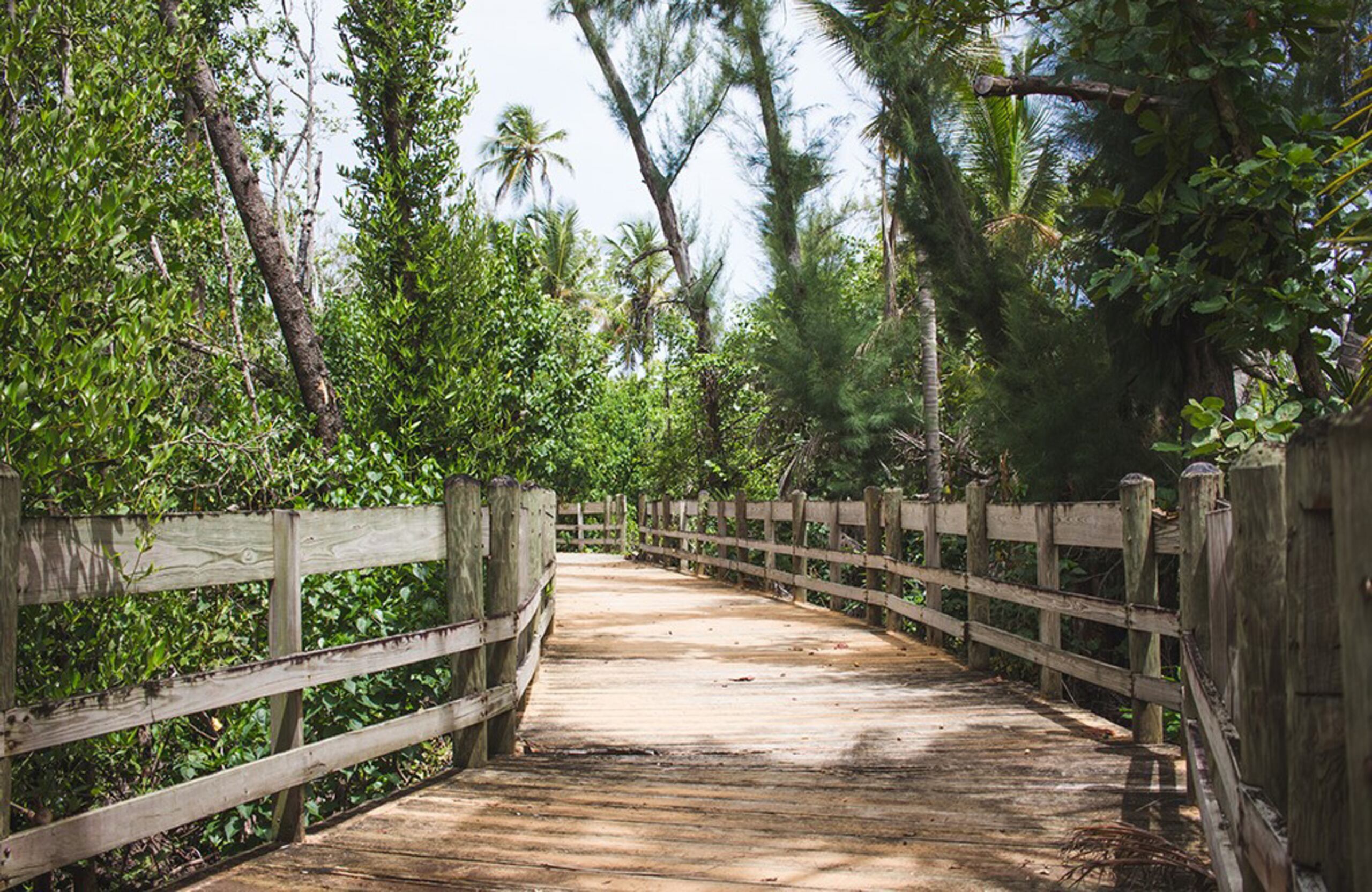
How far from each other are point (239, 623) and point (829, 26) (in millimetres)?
11242

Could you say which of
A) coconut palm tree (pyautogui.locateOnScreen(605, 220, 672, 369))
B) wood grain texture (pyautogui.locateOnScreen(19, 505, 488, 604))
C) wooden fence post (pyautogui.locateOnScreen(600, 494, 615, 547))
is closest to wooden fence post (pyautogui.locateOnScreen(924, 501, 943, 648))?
wood grain texture (pyautogui.locateOnScreen(19, 505, 488, 604))

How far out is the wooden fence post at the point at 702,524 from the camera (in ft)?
59.0

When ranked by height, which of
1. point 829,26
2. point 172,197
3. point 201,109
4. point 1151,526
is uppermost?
point 829,26

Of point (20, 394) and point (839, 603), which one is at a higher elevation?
point (20, 394)

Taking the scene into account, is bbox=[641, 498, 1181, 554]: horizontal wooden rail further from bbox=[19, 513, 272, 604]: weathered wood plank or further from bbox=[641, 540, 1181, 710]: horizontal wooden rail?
bbox=[19, 513, 272, 604]: weathered wood plank

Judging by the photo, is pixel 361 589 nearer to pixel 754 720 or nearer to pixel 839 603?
pixel 754 720

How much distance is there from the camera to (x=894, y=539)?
1001 cm

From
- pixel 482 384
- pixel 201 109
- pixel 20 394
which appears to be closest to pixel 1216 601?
pixel 20 394

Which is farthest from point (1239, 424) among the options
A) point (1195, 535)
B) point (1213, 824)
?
point (1213, 824)

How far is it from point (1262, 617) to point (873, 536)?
8229 mm

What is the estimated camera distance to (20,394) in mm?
3715

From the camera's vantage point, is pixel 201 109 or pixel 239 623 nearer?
pixel 239 623

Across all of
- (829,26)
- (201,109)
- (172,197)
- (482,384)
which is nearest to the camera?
(172,197)

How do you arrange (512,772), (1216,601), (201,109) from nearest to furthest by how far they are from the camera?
(1216,601)
(512,772)
(201,109)
